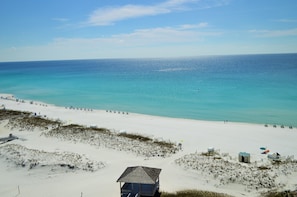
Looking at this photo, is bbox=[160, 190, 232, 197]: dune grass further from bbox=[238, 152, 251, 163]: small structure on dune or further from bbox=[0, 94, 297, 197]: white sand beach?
bbox=[238, 152, 251, 163]: small structure on dune

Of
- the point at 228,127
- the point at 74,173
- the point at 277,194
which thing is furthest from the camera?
the point at 228,127

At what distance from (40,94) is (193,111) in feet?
143

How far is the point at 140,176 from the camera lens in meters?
16.1

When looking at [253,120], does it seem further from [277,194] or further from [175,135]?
[277,194]

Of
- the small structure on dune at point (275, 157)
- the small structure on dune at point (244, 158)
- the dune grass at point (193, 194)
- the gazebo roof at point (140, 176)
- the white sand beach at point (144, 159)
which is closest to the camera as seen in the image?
the gazebo roof at point (140, 176)

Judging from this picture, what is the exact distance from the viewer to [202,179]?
735 inches

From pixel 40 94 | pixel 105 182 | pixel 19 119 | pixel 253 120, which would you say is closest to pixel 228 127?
pixel 253 120

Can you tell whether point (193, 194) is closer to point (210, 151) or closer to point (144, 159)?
point (144, 159)

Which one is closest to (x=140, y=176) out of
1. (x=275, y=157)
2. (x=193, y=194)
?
(x=193, y=194)

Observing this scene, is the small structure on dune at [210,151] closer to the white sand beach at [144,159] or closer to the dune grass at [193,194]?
the white sand beach at [144,159]

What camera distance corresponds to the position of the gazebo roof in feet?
51.9

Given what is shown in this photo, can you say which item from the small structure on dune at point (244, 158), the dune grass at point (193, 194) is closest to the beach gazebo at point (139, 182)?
the dune grass at point (193, 194)

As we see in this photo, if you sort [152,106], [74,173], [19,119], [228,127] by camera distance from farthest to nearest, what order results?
[152,106], [19,119], [228,127], [74,173]

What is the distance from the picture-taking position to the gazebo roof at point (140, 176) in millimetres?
15820
